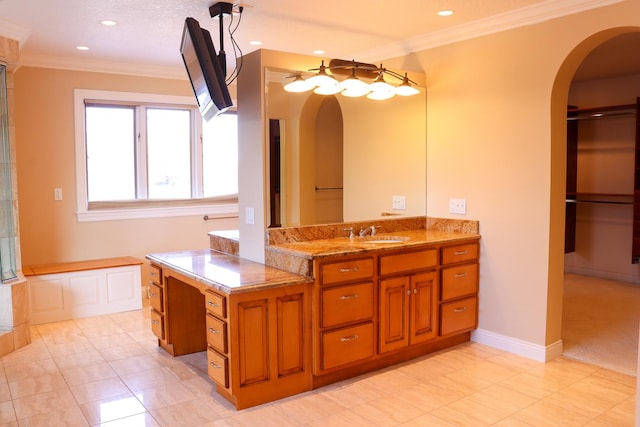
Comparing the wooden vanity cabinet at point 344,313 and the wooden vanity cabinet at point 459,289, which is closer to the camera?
the wooden vanity cabinet at point 344,313

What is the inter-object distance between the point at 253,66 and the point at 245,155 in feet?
1.99

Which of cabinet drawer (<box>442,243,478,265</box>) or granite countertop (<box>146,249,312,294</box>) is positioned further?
cabinet drawer (<box>442,243,478,265</box>)

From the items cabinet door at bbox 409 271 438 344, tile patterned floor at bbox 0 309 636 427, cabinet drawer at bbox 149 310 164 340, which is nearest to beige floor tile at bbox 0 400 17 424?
tile patterned floor at bbox 0 309 636 427

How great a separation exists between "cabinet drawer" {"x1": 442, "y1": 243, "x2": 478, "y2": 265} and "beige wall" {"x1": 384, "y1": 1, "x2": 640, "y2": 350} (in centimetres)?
9

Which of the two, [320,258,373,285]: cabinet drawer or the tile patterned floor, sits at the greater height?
[320,258,373,285]: cabinet drawer

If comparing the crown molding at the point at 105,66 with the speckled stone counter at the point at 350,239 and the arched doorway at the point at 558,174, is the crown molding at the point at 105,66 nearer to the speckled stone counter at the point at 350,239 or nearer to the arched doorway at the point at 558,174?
the speckled stone counter at the point at 350,239

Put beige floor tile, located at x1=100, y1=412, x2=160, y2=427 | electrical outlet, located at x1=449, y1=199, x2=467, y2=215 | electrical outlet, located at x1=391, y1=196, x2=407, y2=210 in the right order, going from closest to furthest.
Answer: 1. beige floor tile, located at x1=100, y1=412, x2=160, y2=427
2. electrical outlet, located at x1=449, y1=199, x2=467, y2=215
3. electrical outlet, located at x1=391, y1=196, x2=407, y2=210

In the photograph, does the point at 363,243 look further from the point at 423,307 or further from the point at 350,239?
the point at 423,307

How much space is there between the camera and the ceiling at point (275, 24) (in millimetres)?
3449

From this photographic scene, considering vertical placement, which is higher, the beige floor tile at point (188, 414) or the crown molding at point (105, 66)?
the crown molding at point (105, 66)

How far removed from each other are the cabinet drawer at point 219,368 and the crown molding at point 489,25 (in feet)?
9.69

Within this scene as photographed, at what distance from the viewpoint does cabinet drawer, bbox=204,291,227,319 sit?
2.90m

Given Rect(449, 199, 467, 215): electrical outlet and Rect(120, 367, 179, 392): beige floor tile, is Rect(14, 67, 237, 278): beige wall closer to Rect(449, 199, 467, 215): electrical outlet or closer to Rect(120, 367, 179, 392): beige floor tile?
Rect(120, 367, 179, 392): beige floor tile

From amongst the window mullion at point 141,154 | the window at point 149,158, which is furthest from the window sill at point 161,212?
the window mullion at point 141,154
